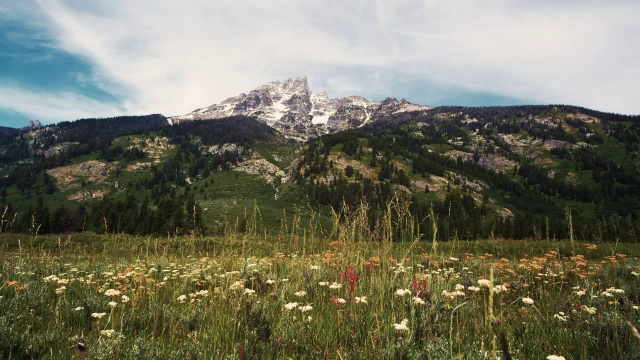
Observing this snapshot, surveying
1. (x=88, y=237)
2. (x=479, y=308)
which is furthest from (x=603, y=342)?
(x=88, y=237)

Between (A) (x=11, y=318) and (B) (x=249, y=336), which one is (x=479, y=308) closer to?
(B) (x=249, y=336)

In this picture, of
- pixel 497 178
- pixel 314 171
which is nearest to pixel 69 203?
pixel 314 171

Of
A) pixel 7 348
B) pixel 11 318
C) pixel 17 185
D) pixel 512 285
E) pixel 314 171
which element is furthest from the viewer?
pixel 17 185

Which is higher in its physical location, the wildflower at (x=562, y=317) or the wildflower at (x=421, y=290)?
the wildflower at (x=421, y=290)

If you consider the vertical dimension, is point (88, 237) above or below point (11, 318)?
below

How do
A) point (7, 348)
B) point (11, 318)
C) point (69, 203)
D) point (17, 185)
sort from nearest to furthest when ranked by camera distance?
point (7, 348)
point (11, 318)
point (69, 203)
point (17, 185)

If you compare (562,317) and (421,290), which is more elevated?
(421,290)

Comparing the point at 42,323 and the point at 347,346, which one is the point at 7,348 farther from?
the point at 347,346

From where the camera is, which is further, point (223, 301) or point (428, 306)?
point (223, 301)

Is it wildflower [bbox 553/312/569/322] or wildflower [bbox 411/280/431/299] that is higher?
wildflower [bbox 411/280/431/299]

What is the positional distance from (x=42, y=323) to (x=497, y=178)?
22913cm

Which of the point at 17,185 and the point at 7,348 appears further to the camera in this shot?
the point at 17,185

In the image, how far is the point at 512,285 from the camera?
8828 mm

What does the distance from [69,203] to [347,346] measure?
727 feet
